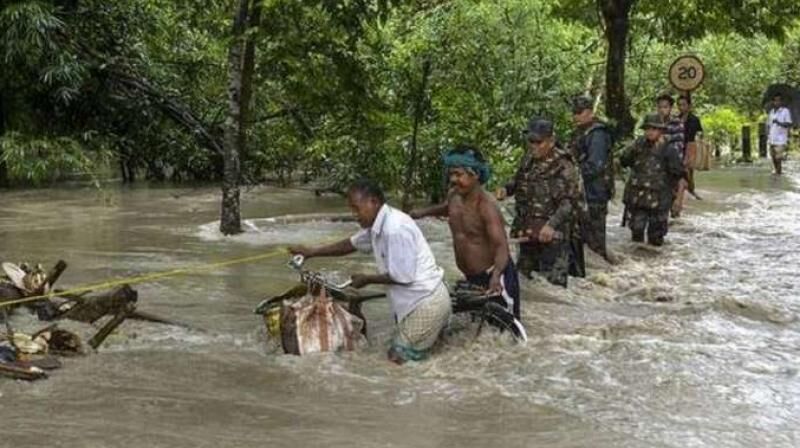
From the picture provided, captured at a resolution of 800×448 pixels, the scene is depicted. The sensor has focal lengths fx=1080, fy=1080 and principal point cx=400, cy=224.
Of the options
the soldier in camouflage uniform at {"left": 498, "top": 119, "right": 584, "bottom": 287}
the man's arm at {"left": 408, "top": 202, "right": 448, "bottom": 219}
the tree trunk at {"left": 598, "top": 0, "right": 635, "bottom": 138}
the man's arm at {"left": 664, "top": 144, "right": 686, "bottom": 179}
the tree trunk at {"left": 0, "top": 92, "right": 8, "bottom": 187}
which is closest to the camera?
the man's arm at {"left": 408, "top": 202, "right": 448, "bottom": 219}

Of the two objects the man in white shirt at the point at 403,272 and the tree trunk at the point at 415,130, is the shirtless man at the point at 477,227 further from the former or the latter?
the tree trunk at the point at 415,130

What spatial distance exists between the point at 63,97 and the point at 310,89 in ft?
15.6

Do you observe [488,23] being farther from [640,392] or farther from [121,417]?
[121,417]

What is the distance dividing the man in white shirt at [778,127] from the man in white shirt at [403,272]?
16.3 m

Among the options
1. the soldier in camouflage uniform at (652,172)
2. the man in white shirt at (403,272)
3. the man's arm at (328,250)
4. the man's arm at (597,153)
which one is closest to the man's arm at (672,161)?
the soldier in camouflage uniform at (652,172)

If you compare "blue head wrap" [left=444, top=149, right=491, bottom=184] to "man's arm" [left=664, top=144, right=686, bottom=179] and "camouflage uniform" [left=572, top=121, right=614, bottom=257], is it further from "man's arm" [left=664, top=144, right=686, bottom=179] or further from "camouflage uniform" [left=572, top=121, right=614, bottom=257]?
"man's arm" [left=664, top=144, right=686, bottom=179]

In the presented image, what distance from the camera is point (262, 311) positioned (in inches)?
258

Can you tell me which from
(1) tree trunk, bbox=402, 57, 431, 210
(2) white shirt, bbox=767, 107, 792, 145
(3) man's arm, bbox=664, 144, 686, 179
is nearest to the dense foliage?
(1) tree trunk, bbox=402, 57, 431, 210

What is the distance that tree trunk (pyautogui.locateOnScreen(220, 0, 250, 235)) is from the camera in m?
11.6

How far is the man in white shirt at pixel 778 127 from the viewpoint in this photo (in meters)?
20.9

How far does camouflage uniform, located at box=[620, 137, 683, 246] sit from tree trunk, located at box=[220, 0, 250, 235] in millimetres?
4160

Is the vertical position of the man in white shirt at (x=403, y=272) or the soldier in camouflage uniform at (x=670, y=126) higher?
the soldier in camouflage uniform at (x=670, y=126)

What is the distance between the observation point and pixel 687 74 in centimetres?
1603

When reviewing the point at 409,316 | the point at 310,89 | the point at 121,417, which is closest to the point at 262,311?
the point at 409,316
